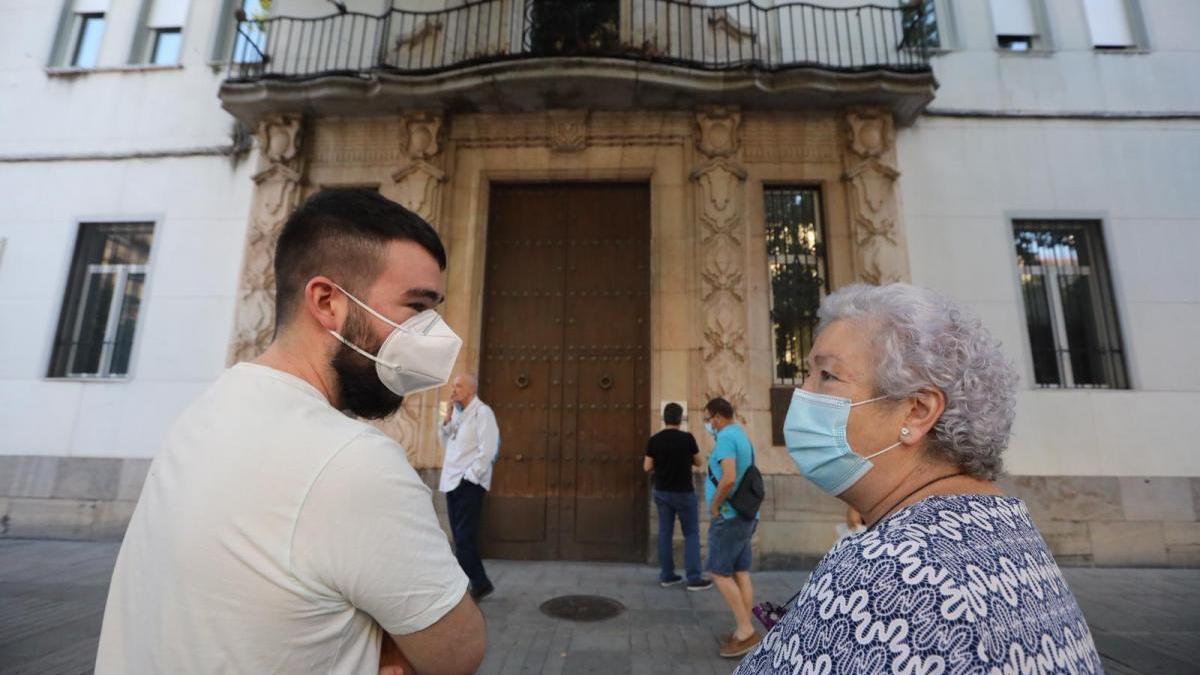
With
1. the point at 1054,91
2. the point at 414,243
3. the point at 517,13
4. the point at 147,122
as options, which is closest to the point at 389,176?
the point at 517,13

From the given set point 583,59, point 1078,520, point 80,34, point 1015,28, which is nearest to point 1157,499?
point 1078,520

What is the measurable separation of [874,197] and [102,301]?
40.5 feet

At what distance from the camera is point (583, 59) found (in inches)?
289

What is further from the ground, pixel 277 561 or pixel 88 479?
pixel 277 561

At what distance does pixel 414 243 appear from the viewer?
1425mm

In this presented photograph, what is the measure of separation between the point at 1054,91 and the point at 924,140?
2.26 metres

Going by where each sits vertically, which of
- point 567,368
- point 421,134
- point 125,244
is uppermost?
point 421,134

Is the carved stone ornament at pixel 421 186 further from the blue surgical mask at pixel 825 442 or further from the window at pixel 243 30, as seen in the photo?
the blue surgical mask at pixel 825 442

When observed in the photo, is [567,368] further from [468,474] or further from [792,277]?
[792,277]

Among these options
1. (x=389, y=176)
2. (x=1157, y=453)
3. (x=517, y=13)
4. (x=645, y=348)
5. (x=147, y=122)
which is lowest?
(x=1157, y=453)

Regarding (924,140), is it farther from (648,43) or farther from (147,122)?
(147,122)

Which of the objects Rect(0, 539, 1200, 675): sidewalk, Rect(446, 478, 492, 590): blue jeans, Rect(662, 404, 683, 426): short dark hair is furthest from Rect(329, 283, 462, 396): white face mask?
Rect(662, 404, 683, 426): short dark hair

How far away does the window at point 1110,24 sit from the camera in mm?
8641

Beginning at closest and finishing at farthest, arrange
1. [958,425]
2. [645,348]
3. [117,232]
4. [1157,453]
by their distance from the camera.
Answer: [958,425] < [1157,453] < [645,348] < [117,232]
